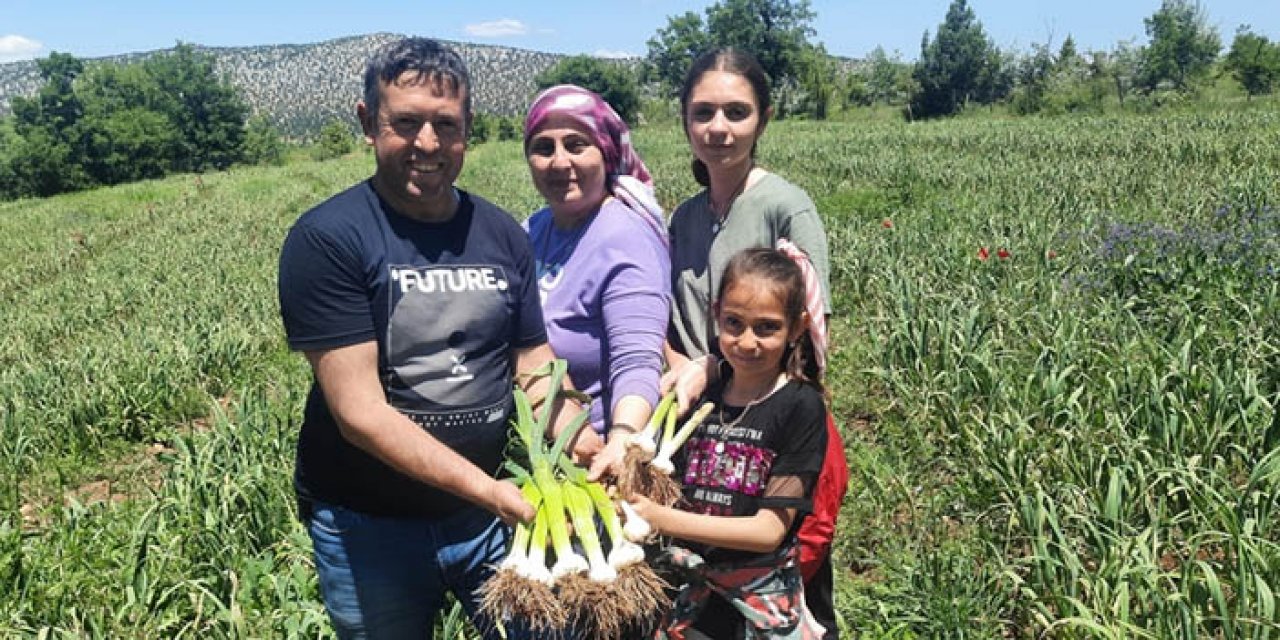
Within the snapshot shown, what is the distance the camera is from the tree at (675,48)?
A: 6975cm

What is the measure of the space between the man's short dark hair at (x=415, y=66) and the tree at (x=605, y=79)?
6713 cm

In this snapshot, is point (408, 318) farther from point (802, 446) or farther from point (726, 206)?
point (726, 206)

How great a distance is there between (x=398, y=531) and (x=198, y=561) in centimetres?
177

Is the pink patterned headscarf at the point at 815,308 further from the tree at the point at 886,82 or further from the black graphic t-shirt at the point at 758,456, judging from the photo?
the tree at the point at 886,82

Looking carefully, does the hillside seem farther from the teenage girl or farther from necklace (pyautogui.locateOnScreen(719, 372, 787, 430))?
necklace (pyautogui.locateOnScreen(719, 372, 787, 430))

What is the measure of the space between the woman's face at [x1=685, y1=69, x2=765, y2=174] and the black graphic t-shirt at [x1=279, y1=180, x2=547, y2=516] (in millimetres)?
645

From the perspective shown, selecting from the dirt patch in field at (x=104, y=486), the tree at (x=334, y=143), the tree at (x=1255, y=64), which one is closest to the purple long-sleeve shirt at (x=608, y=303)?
the dirt patch in field at (x=104, y=486)

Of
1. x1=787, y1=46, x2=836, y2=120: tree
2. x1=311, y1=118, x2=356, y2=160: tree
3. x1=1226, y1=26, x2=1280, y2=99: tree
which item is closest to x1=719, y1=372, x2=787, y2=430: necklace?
x1=1226, y1=26, x2=1280, y2=99: tree

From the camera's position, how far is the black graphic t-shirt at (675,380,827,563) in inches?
70.3

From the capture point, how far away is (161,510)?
3100 millimetres

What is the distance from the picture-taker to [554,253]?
2078 mm

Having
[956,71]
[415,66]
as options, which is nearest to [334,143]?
[956,71]

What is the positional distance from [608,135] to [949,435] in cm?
244

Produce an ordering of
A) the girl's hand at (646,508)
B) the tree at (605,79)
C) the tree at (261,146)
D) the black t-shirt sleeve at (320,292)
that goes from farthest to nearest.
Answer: the tree at (605,79)
the tree at (261,146)
the girl's hand at (646,508)
the black t-shirt sleeve at (320,292)
